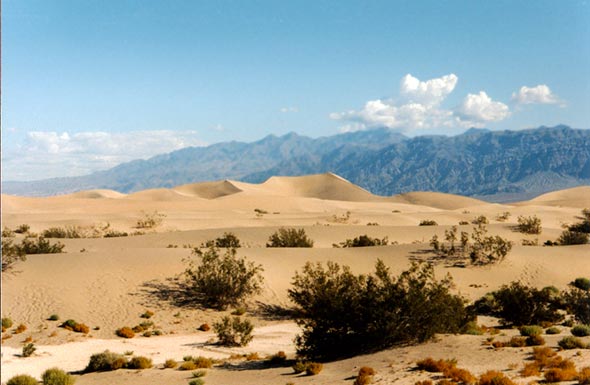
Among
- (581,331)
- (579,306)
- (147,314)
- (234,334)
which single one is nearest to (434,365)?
(581,331)

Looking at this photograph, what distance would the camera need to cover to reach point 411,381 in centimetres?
1138

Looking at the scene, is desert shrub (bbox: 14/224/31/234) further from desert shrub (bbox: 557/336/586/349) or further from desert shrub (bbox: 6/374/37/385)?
desert shrub (bbox: 557/336/586/349)

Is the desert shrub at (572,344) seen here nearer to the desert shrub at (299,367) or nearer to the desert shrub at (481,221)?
the desert shrub at (299,367)

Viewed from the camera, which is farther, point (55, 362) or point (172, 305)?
point (172, 305)

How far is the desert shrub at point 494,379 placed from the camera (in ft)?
33.5

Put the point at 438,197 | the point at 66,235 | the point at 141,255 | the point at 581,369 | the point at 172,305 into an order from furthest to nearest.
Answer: the point at 438,197 → the point at 66,235 → the point at 141,255 → the point at 172,305 → the point at 581,369

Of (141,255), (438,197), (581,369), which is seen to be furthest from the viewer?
(438,197)

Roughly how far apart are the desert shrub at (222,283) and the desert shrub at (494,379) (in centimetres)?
1493

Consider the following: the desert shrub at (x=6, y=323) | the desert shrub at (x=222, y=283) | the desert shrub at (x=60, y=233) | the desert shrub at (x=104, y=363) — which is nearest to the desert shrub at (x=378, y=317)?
the desert shrub at (x=104, y=363)

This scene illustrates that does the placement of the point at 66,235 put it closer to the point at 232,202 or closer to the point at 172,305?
the point at 172,305

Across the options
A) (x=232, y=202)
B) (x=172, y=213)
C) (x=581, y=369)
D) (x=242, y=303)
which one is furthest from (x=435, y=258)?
(x=232, y=202)

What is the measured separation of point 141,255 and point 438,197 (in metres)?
108

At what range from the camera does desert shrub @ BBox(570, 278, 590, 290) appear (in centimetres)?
2627

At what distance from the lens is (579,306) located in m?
20.8
